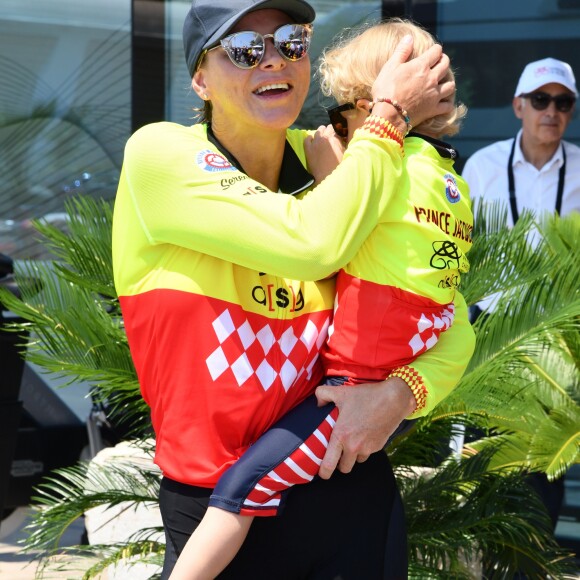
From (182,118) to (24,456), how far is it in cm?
248

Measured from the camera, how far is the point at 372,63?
1973 mm

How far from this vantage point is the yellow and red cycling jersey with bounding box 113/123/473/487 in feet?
5.59

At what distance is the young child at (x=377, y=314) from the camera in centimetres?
172

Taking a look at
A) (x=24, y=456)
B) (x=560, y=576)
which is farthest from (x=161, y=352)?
(x=24, y=456)

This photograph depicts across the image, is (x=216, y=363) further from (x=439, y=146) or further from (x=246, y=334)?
(x=439, y=146)

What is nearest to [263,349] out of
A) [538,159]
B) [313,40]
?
[538,159]

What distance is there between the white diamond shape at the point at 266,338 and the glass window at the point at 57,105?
499cm

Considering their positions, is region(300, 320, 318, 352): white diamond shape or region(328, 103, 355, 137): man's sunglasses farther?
region(328, 103, 355, 137): man's sunglasses

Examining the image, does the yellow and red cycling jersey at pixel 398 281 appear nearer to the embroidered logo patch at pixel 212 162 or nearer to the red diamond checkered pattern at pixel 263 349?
the red diamond checkered pattern at pixel 263 349

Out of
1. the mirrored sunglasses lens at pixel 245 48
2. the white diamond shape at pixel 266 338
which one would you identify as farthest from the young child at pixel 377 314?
the mirrored sunglasses lens at pixel 245 48

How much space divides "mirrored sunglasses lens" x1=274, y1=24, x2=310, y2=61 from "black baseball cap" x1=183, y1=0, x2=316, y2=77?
3cm

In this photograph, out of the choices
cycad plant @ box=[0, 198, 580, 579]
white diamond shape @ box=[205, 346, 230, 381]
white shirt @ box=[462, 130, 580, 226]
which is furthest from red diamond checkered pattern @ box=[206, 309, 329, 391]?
white shirt @ box=[462, 130, 580, 226]

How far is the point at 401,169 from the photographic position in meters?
1.83

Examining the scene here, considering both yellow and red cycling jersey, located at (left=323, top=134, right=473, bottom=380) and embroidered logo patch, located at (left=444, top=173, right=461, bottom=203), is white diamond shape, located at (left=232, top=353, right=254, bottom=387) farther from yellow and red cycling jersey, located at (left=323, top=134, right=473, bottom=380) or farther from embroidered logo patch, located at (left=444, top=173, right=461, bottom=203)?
embroidered logo patch, located at (left=444, top=173, right=461, bottom=203)
